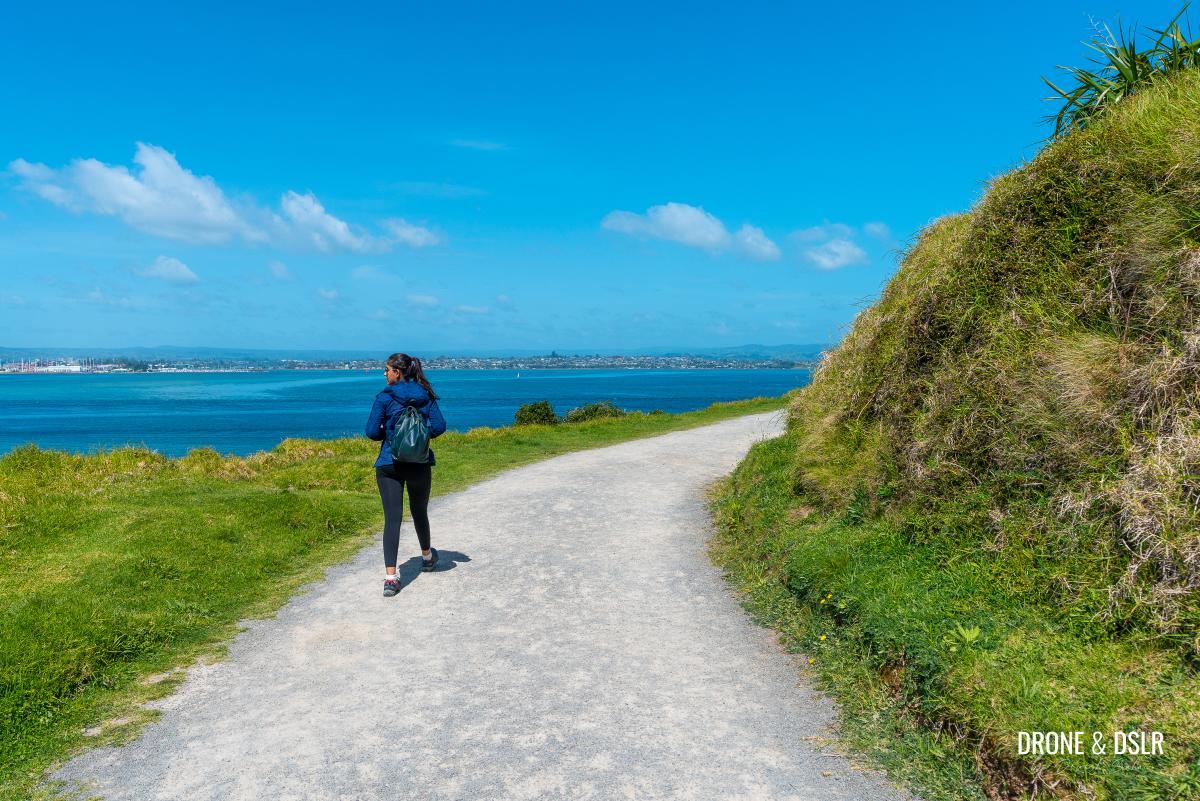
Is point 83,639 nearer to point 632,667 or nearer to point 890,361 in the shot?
point 632,667

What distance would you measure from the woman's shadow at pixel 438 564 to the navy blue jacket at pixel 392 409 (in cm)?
125

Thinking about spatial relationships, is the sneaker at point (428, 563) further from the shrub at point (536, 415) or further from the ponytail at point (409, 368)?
the shrub at point (536, 415)

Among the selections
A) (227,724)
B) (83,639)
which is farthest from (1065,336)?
(83,639)

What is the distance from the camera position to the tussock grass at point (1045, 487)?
3.96m

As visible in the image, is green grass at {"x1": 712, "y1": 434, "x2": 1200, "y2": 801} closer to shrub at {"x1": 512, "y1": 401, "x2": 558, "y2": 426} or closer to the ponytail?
the ponytail

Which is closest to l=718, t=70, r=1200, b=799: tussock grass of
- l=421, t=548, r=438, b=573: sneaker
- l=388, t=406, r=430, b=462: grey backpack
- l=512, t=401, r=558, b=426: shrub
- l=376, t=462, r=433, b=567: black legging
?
l=421, t=548, r=438, b=573: sneaker

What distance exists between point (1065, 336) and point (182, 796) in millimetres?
6877

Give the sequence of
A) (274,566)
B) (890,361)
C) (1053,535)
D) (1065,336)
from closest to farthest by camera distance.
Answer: (1053,535), (1065,336), (274,566), (890,361)

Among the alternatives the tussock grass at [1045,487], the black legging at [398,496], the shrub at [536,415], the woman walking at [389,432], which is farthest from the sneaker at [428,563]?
the shrub at [536,415]

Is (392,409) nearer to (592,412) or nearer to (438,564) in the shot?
(438,564)

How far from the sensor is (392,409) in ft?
25.2

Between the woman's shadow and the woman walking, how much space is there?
1.23ft

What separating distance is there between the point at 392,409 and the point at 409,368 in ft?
1.66

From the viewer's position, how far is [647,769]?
411cm
